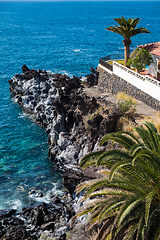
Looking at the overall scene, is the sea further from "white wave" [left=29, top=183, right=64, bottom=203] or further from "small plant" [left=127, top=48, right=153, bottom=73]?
"small plant" [left=127, top=48, right=153, bottom=73]

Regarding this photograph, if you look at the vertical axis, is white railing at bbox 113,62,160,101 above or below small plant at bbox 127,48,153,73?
below

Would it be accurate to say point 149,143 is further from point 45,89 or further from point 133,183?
point 45,89

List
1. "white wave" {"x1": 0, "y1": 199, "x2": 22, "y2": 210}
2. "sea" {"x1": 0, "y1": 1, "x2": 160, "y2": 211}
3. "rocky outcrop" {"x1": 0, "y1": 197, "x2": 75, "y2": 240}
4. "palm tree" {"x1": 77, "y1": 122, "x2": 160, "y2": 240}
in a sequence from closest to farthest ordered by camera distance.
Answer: "palm tree" {"x1": 77, "y1": 122, "x2": 160, "y2": 240}, "rocky outcrop" {"x1": 0, "y1": 197, "x2": 75, "y2": 240}, "white wave" {"x1": 0, "y1": 199, "x2": 22, "y2": 210}, "sea" {"x1": 0, "y1": 1, "x2": 160, "y2": 211}

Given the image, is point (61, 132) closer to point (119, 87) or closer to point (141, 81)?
point (119, 87)

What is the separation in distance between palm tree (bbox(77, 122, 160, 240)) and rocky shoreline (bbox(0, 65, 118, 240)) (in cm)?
327

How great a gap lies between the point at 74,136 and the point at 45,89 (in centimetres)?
1940

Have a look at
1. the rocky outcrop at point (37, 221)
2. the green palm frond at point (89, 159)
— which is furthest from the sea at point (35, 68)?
the green palm frond at point (89, 159)

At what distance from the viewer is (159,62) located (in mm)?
32312

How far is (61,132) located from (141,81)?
1197cm

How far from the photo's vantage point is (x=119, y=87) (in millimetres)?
36438

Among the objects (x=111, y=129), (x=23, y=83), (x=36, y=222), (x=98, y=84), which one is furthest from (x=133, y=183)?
(x=23, y=83)

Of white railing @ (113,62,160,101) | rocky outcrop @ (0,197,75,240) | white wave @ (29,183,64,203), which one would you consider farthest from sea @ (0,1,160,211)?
white railing @ (113,62,160,101)

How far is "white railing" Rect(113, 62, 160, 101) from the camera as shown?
2858 cm

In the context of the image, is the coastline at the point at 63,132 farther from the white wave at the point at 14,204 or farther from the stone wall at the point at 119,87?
the stone wall at the point at 119,87
